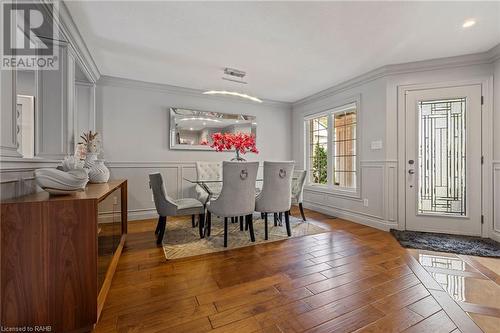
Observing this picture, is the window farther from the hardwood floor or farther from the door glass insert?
the hardwood floor

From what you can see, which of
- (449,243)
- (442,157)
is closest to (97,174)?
(449,243)

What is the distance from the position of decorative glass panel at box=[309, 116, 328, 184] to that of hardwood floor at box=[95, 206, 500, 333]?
2361 millimetres

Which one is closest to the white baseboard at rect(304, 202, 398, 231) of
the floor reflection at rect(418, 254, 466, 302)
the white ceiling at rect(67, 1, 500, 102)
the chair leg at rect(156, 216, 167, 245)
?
the floor reflection at rect(418, 254, 466, 302)

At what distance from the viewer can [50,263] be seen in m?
1.22

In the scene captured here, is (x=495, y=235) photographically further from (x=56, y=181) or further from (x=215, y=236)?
(x=56, y=181)

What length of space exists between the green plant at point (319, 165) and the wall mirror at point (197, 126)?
1.74 meters

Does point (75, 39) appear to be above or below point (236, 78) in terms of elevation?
below

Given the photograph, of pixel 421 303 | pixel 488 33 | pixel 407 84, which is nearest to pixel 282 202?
pixel 421 303

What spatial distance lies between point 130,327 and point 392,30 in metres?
3.45

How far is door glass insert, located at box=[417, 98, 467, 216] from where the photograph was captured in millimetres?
3092

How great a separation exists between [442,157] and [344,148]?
145 cm

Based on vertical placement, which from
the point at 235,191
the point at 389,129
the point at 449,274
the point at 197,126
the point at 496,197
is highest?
the point at 197,126

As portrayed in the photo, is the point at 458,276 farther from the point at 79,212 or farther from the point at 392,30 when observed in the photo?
the point at 79,212

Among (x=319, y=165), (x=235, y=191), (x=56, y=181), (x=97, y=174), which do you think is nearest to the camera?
(x=56, y=181)
